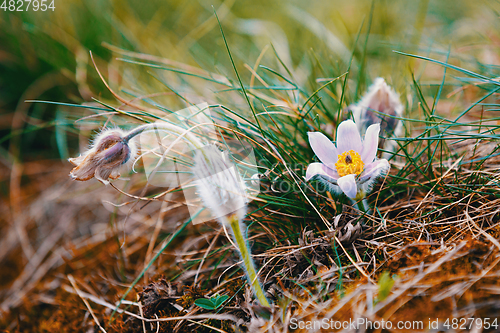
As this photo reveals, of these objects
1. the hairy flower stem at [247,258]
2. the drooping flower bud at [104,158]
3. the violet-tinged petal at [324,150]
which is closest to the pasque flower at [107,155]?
the drooping flower bud at [104,158]

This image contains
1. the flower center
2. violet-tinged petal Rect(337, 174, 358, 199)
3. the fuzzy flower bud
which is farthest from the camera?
the fuzzy flower bud

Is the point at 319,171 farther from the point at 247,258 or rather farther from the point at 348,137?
the point at 247,258

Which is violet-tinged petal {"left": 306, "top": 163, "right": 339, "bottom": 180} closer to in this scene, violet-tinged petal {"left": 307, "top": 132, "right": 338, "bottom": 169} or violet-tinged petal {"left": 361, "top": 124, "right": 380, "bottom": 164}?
violet-tinged petal {"left": 307, "top": 132, "right": 338, "bottom": 169}

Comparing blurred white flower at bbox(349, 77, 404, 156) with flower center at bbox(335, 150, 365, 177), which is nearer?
flower center at bbox(335, 150, 365, 177)

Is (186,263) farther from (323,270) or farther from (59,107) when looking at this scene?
(59,107)

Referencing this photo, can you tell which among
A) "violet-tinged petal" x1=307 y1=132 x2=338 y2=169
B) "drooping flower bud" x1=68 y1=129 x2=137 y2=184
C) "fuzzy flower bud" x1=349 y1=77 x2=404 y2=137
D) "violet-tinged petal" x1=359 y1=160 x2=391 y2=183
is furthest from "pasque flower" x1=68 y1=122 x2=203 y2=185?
"fuzzy flower bud" x1=349 y1=77 x2=404 y2=137

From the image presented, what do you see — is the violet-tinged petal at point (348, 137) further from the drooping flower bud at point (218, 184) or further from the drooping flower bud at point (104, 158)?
the drooping flower bud at point (104, 158)

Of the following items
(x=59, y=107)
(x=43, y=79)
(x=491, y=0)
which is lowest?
(x=59, y=107)

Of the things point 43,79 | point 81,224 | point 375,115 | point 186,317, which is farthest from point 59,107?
point 375,115
